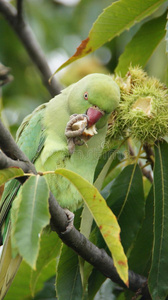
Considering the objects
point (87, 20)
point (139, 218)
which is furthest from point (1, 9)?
point (139, 218)

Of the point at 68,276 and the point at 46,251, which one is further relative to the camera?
the point at 46,251

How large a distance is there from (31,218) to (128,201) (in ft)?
3.80

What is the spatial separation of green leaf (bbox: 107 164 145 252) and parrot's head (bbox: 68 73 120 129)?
0.36 m

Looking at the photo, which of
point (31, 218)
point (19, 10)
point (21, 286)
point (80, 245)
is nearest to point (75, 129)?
point (80, 245)

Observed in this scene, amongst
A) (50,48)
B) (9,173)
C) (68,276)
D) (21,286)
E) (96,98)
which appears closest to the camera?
(9,173)

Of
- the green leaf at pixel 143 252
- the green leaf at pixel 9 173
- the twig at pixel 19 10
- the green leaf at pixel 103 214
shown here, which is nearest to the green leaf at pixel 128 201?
the green leaf at pixel 143 252

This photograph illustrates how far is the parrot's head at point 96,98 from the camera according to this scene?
8.21 ft

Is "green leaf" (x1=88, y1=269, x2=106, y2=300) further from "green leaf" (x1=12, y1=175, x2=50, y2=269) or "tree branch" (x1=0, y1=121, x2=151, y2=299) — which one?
"green leaf" (x1=12, y1=175, x2=50, y2=269)

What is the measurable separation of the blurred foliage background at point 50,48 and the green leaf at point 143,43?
122cm

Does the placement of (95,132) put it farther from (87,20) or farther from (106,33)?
(87,20)

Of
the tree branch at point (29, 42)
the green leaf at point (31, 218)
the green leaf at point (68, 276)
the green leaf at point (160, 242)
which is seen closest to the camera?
the green leaf at point (31, 218)

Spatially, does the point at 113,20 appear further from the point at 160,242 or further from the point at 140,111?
the point at 160,242

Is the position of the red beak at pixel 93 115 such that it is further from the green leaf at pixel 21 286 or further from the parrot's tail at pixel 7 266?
the green leaf at pixel 21 286

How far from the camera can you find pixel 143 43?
294cm
